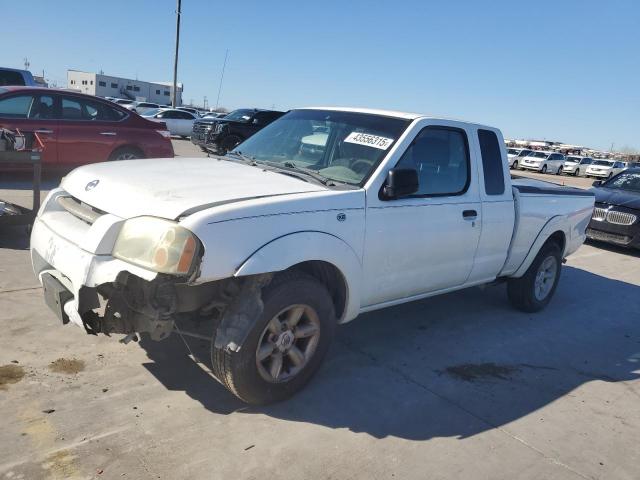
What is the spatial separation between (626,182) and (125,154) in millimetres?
10050

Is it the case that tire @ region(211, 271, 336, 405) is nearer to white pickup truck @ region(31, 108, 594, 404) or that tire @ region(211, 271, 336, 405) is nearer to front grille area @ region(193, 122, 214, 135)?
white pickup truck @ region(31, 108, 594, 404)

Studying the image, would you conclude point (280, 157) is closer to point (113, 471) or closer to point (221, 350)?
point (221, 350)

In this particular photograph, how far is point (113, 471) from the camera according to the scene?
106 inches

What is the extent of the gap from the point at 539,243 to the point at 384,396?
2.83 metres

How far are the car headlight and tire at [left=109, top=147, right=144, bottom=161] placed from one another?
7.21m

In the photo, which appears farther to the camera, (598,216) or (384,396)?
(598,216)

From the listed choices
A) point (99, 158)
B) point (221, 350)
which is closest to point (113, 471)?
point (221, 350)

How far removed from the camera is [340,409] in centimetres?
351

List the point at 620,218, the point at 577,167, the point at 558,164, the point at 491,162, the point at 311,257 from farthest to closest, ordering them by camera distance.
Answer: the point at 577,167
the point at 558,164
the point at 620,218
the point at 491,162
the point at 311,257

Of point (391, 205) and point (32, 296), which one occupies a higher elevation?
point (391, 205)

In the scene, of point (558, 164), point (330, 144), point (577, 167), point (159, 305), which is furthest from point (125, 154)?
point (577, 167)

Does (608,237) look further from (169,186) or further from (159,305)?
(159,305)

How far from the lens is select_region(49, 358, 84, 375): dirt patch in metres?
3.56

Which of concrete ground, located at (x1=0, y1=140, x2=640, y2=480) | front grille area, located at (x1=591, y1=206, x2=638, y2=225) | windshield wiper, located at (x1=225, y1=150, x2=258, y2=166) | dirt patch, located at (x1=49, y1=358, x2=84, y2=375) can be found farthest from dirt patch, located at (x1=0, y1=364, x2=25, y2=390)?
front grille area, located at (x1=591, y1=206, x2=638, y2=225)
